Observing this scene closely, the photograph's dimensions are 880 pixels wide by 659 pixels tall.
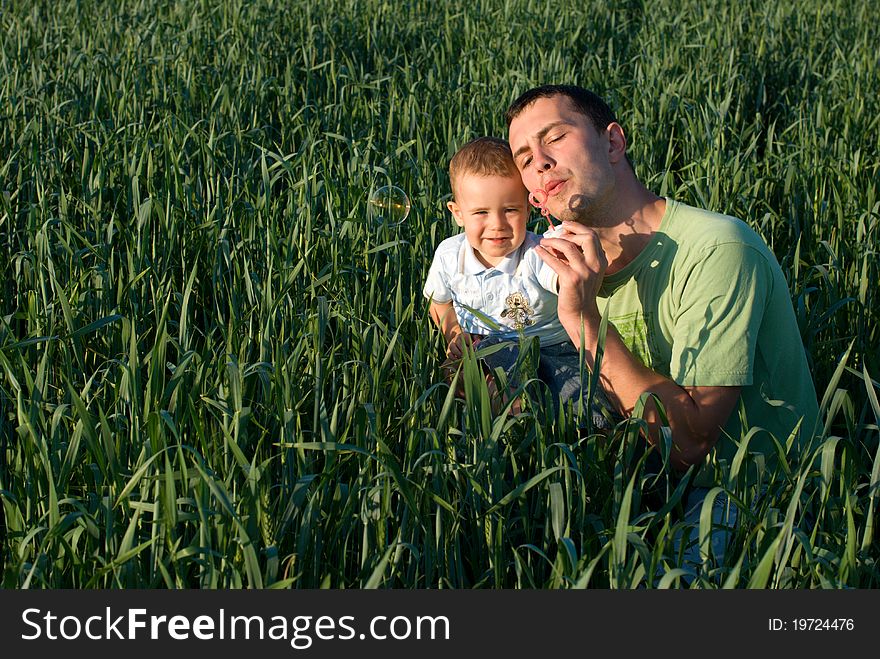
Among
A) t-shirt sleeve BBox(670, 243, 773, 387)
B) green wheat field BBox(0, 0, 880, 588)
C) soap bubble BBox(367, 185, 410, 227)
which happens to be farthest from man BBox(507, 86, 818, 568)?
soap bubble BBox(367, 185, 410, 227)

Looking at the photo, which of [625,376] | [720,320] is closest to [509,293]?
[625,376]

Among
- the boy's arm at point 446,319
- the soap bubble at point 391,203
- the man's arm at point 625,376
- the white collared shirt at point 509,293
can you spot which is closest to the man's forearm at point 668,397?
the man's arm at point 625,376

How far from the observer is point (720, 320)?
2.00m

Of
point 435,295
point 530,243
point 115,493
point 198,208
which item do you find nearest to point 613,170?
point 530,243

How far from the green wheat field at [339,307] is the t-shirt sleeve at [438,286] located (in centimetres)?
9

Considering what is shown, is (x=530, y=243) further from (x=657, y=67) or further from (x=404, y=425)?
(x=657, y=67)

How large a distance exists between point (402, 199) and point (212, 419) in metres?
1.04

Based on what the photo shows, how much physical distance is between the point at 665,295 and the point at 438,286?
71 centimetres

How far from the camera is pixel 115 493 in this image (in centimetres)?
179

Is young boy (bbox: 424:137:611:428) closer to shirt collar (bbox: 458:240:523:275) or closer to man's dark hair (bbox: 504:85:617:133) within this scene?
shirt collar (bbox: 458:240:523:275)

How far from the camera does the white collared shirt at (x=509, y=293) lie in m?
2.54

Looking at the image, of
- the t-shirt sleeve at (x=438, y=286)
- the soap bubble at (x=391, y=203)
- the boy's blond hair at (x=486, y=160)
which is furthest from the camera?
the soap bubble at (x=391, y=203)

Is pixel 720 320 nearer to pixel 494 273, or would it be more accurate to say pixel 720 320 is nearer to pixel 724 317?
pixel 724 317

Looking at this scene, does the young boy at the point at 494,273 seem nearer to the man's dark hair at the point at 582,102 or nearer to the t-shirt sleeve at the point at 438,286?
the t-shirt sleeve at the point at 438,286
